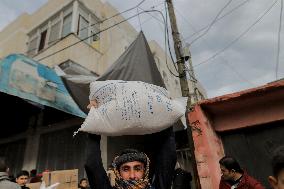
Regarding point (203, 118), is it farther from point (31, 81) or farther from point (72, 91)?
point (31, 81)

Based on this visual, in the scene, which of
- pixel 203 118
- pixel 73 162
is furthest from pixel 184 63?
pixel 73 162

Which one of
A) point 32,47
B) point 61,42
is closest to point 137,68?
point 61,42

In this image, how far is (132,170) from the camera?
5.29 ft

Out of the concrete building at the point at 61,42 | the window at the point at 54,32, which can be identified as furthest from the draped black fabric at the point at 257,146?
the window at the point at 54,32

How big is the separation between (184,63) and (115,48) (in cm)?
506

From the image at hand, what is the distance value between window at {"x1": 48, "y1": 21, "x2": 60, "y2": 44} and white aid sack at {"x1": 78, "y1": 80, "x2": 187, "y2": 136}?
835cm

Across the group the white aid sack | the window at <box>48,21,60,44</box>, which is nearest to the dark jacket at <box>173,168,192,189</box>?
the white aid sack

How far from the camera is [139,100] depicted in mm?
1674

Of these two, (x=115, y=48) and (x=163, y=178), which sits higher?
(x=115, y=48)

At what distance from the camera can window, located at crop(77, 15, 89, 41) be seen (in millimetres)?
9227

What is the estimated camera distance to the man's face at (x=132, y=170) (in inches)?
63.0

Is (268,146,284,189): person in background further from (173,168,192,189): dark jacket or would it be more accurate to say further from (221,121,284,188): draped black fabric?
(221,121,284,188): draped black fabric

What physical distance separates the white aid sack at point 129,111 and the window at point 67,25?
7.85 m

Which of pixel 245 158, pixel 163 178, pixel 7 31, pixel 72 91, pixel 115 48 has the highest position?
pixel 7 31
